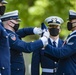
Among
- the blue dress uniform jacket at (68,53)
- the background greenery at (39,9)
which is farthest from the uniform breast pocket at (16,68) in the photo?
the background greenery at (39,9)

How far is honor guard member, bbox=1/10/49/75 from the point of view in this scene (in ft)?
35.8

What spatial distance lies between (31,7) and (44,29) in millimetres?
9281

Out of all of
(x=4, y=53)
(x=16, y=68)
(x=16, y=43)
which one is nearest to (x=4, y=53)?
(x=4, y=53)

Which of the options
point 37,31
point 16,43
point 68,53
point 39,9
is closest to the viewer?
point 68,53

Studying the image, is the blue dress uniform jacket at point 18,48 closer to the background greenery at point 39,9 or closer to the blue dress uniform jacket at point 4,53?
the blue dress uniform jacket at point 4,53

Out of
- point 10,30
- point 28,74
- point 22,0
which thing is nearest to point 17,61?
point 10,30

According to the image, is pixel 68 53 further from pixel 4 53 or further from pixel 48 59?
pixel 48 59

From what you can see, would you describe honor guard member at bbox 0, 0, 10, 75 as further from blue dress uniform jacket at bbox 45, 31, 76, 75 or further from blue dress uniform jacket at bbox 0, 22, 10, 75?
blue dress uniform jacket at bbox 45, 31, 76, 75

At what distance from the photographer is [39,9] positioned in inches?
790

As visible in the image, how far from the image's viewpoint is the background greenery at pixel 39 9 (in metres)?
19.3

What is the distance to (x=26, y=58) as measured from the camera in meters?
15.1

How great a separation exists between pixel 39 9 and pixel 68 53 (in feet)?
30.7

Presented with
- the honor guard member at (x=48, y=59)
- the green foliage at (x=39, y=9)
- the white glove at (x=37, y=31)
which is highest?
the white glove at (x=37, y=31)

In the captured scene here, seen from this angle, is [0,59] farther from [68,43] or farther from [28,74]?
[28,74]
